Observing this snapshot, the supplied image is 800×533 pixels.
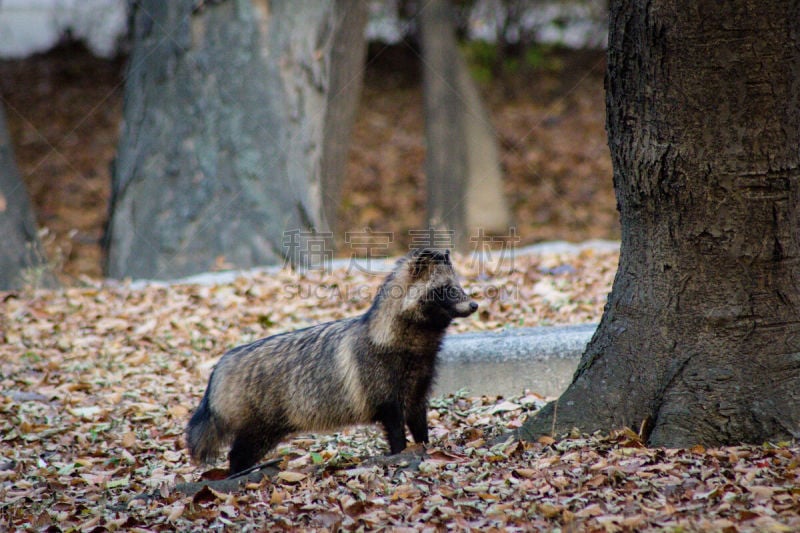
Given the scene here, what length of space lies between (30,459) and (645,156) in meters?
4.74

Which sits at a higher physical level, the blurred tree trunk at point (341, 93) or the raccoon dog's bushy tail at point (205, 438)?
the blurred tree trunk at point (341, 93)

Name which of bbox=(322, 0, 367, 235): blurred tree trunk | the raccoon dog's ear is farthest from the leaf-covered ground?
bbox=(322, 0, 367, 235): blurred tree trunk

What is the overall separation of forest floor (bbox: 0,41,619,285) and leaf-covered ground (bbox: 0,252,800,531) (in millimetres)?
9470

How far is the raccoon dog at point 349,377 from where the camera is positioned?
5613 millimetres

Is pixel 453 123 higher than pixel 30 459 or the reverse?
higher

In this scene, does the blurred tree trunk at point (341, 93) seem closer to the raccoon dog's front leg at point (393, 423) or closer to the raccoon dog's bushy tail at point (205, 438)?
the raccoon dog's bushy tail at point (205, 438)

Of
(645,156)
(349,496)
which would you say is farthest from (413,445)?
(645,156)

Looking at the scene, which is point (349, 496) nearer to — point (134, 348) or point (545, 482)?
point (545, 482)

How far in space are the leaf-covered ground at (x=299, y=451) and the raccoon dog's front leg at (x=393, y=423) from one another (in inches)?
8.9

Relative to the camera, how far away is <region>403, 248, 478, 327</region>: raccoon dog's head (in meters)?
5.59

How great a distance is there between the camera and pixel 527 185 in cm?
2139

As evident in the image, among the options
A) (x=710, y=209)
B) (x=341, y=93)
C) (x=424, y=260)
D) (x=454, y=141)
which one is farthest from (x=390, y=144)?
(x=710, y=209)

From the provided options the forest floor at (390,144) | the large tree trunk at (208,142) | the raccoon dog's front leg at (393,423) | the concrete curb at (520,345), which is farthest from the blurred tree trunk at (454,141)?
the raccoon dog's front leg at (393,423)

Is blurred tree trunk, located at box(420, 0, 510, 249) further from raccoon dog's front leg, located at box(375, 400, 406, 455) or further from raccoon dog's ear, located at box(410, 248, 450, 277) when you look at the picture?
raccoon dog's front leg, located at box(375, 400, 406, 455)
